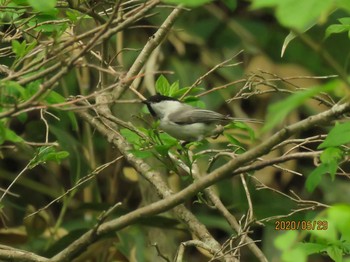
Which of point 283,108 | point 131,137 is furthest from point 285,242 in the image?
point 131,137

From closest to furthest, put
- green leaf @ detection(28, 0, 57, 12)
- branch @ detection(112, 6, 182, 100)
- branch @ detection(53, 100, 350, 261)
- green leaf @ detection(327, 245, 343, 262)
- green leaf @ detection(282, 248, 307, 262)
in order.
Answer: green leaf @ detection(282, 248, 307, 262)
green leaf @ detection(28, 0, 57, 12)
branch @ detection(53, 100, 350, 261)
green leaf @ detection(327, 245, 343, 262)
branch @ detection(112, 6, 182, 100)

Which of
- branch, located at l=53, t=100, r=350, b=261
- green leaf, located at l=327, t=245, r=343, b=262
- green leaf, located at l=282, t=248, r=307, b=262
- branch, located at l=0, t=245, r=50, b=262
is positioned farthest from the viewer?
branch, located at l=0, t=245, r=50, b=262

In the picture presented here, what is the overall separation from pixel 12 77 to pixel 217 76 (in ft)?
11.6

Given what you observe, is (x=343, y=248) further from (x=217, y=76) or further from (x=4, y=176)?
(x=217, y=76)

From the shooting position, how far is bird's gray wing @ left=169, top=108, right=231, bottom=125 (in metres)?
2.54

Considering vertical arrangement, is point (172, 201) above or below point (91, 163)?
above

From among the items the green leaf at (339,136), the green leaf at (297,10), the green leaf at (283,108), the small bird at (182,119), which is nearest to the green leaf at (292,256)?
the green leaf at (283,108)

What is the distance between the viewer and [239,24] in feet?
17.3

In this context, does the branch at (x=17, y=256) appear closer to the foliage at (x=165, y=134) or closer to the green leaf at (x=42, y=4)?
the foliage at (x=165, y=134)

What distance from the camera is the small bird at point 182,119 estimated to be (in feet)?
8.24

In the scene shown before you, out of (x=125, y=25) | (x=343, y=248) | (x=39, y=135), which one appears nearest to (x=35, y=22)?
(x=125, y=25)

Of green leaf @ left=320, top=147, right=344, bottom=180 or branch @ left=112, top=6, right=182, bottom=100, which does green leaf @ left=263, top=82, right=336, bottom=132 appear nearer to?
green leaf @ left=320, top=147, right=344, bottom=180

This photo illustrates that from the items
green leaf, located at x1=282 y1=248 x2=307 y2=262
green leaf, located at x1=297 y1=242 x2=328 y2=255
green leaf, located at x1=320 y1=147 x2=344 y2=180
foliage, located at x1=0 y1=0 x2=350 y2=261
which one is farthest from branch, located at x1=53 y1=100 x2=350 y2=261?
green leaf, located at x1=282 y1=248 x2=307 y2=262

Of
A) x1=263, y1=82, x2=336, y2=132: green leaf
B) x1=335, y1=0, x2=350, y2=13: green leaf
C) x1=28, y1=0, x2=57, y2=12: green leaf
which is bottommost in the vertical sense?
x1=263, y1=82, x2=336, y2=132: green leaf
